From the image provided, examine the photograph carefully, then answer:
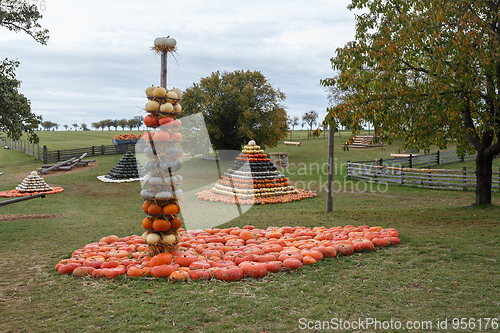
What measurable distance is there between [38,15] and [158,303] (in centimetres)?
1673

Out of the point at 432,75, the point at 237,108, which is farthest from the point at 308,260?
the point at 237,108

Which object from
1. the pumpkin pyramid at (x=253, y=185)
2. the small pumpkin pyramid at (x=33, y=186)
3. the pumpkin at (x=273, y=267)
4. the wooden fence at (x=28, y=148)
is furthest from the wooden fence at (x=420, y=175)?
the wooden fence at (x=28, y=148)

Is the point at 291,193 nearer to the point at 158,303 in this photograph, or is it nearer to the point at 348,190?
the point at 348,190

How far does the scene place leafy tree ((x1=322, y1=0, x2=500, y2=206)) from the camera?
31.4ft

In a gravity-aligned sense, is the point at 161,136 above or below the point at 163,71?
below

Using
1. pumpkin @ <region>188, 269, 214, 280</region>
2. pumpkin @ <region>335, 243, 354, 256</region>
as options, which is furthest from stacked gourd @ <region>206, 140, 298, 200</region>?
pumpkin @ <region>188, 269, 214, 280</region>

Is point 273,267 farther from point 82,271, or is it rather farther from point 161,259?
point 82,271

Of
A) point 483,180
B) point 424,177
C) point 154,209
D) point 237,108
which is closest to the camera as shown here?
point 154,209

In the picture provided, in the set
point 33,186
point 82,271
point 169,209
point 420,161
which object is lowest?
Result: point 82,271

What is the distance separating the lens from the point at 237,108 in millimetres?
36656

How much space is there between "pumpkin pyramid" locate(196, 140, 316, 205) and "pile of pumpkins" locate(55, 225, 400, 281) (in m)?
8.03

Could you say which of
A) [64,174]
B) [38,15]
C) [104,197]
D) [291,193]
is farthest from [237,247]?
[64,174]

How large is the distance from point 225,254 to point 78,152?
37.1 metres

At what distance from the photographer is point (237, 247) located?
25.6 feet
